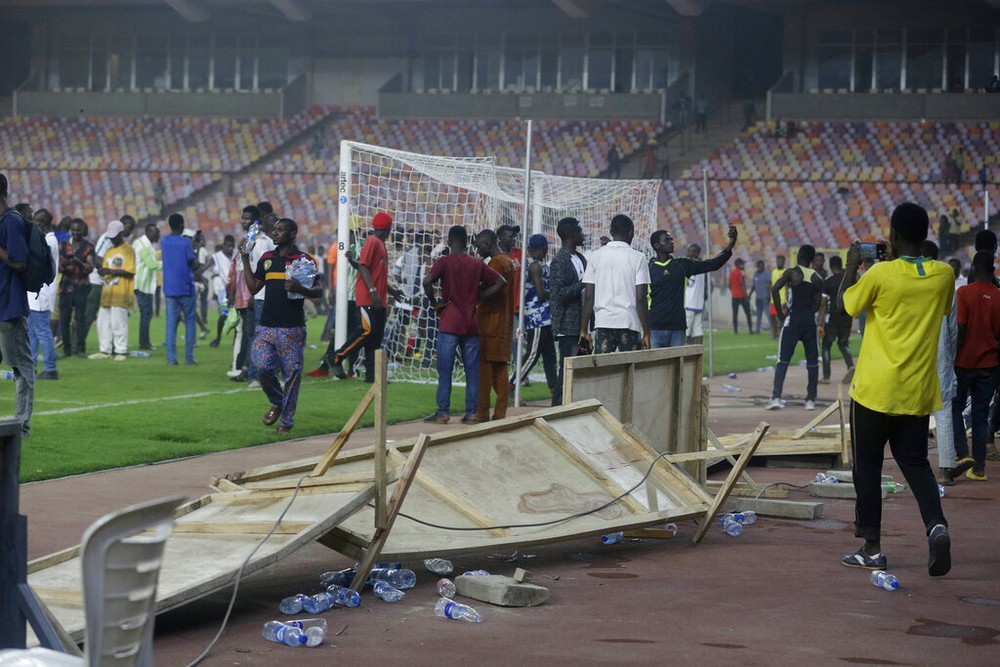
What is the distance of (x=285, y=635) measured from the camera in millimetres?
5500

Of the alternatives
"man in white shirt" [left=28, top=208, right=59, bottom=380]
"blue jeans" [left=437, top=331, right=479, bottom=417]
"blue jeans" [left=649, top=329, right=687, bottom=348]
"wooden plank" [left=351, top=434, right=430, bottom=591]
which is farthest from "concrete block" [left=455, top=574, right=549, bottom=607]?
"man in white shirt" [left=28, top=208, right=59, bottom=380]

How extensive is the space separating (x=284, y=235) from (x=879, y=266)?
5893 mm

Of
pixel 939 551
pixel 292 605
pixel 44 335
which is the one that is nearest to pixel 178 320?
pixel 44 335

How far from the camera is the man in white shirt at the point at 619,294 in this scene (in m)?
12.3

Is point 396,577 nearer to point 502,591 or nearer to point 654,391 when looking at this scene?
point 502,591

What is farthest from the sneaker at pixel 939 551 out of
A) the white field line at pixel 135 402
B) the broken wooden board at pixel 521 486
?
the white field line at pixel 135 402

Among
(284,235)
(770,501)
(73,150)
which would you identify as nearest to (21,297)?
(284,235)

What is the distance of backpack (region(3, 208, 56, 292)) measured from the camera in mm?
10180

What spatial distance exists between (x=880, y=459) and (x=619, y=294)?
535cm

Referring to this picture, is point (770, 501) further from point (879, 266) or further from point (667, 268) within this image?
point (667, 268)

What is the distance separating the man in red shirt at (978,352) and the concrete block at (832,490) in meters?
1.15

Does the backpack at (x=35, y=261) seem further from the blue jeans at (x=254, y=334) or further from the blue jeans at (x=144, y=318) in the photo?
the blue jeans at (x=144, y=318)

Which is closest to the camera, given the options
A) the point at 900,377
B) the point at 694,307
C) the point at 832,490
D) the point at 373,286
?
the point at 900,377

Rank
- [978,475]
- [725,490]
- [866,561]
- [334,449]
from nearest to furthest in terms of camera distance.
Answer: [334,449]
[866,561]
[725,490]
[978,475]
